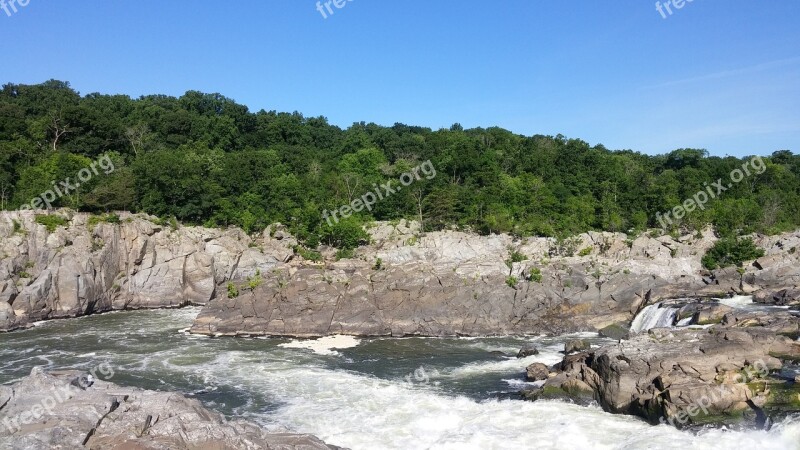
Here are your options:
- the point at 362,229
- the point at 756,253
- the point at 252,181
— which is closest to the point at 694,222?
the point at 756,253

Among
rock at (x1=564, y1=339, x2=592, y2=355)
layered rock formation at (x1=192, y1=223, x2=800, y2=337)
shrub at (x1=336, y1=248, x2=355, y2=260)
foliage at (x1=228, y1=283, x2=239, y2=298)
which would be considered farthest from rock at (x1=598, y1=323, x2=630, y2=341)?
foliage at (x1=228, y1=283, x2=239, y2=298)

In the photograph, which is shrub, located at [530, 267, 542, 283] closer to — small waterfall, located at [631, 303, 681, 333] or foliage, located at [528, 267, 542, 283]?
foliage, located at [528, 267, 542, 283]

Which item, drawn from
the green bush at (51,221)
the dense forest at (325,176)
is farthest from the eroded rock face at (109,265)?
the dense forest at (325,176)

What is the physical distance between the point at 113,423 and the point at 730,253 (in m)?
45.9

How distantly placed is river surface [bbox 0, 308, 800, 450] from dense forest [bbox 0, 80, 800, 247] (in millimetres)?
18179

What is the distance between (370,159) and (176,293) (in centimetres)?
3424

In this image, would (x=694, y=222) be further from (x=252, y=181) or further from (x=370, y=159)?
(x=252, y=181)

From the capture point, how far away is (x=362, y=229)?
58.6 m

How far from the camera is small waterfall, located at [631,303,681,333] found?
1448 inches

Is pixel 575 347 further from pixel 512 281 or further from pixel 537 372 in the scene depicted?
pixel 512 281

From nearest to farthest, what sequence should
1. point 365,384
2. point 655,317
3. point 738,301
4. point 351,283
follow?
point 365,384, point 655,317, point 738,301, point 351,283

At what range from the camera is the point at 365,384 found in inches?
1139

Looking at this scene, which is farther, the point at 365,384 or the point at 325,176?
the point at 325,176

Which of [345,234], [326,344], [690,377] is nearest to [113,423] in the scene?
[326,344]
